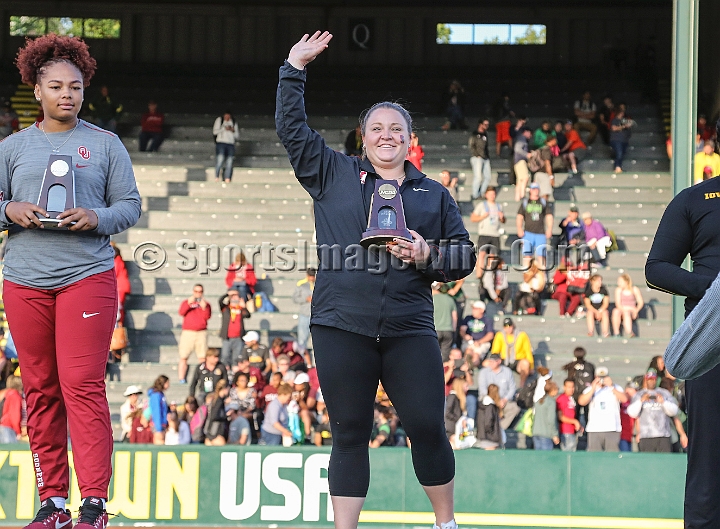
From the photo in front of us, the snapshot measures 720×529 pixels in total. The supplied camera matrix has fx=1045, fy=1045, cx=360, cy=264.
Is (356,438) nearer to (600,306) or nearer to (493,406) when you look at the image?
(493,406)

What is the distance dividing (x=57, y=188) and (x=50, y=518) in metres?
1.19

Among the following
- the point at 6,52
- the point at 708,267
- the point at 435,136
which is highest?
the point at 6,52

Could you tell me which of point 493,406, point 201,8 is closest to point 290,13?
point 201,8

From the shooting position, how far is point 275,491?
7.56 metres

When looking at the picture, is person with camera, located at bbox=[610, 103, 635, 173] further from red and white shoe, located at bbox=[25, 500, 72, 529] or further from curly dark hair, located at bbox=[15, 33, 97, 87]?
red and white shoe, located at bbox=[25, 500, 72, 529]

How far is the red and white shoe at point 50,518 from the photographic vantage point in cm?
372

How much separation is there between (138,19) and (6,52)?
2700 mm

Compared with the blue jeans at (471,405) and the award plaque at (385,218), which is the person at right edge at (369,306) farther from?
the blue jeans at (471,405)

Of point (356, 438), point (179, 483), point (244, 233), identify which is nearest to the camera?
point (356, 438)

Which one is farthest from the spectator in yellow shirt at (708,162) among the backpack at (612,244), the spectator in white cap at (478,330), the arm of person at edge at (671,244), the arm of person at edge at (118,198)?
the arm of person at edge at (118,198)

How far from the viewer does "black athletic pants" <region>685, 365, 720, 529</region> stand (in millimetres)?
3586

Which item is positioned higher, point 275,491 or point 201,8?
point 201,8

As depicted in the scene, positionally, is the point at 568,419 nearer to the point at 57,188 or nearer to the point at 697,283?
the point at 697,283

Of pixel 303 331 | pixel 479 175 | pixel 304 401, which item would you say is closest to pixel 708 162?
pixel 479 175
